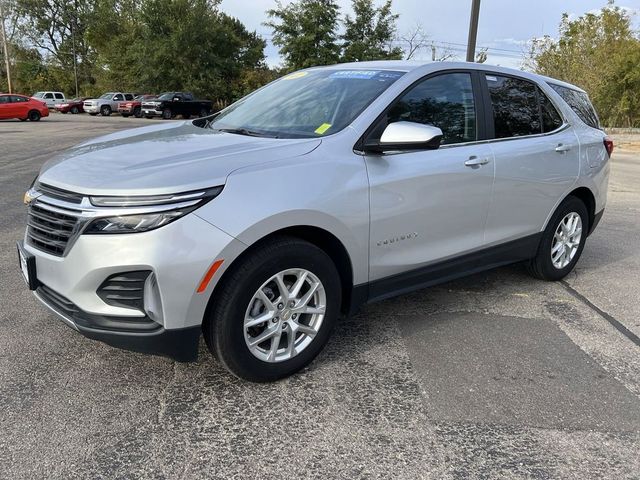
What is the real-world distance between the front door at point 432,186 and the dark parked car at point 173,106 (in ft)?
112

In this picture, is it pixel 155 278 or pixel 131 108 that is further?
pixel 131 108

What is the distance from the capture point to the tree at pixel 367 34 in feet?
136

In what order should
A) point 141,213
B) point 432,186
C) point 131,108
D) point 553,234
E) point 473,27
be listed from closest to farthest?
point 141,213 < point 432,186 < point 553,234 < point 473,27 < point 131,108

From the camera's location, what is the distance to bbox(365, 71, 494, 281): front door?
3.35m

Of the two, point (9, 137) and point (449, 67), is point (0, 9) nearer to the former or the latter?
point (9, 137)

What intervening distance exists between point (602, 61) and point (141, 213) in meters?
31.2

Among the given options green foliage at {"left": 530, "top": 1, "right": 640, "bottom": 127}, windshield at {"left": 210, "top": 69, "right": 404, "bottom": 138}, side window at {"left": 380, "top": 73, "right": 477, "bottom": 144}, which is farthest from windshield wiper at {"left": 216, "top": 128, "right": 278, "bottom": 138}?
green foliage at {"left": 530, "top": 1, "right": 640, "bottom": 127}

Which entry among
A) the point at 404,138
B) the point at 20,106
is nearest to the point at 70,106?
the point at 20,106

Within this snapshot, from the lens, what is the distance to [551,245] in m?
4.82

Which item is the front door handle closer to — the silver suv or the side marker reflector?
the silver suv

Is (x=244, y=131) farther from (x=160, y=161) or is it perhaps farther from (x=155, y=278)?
(x=155, y=278)

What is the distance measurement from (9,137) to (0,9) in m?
41.3

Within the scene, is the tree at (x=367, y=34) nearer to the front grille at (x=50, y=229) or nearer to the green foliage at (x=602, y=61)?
the green foliage at (x=602, y=61)

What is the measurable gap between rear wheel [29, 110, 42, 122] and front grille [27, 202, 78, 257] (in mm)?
31639
